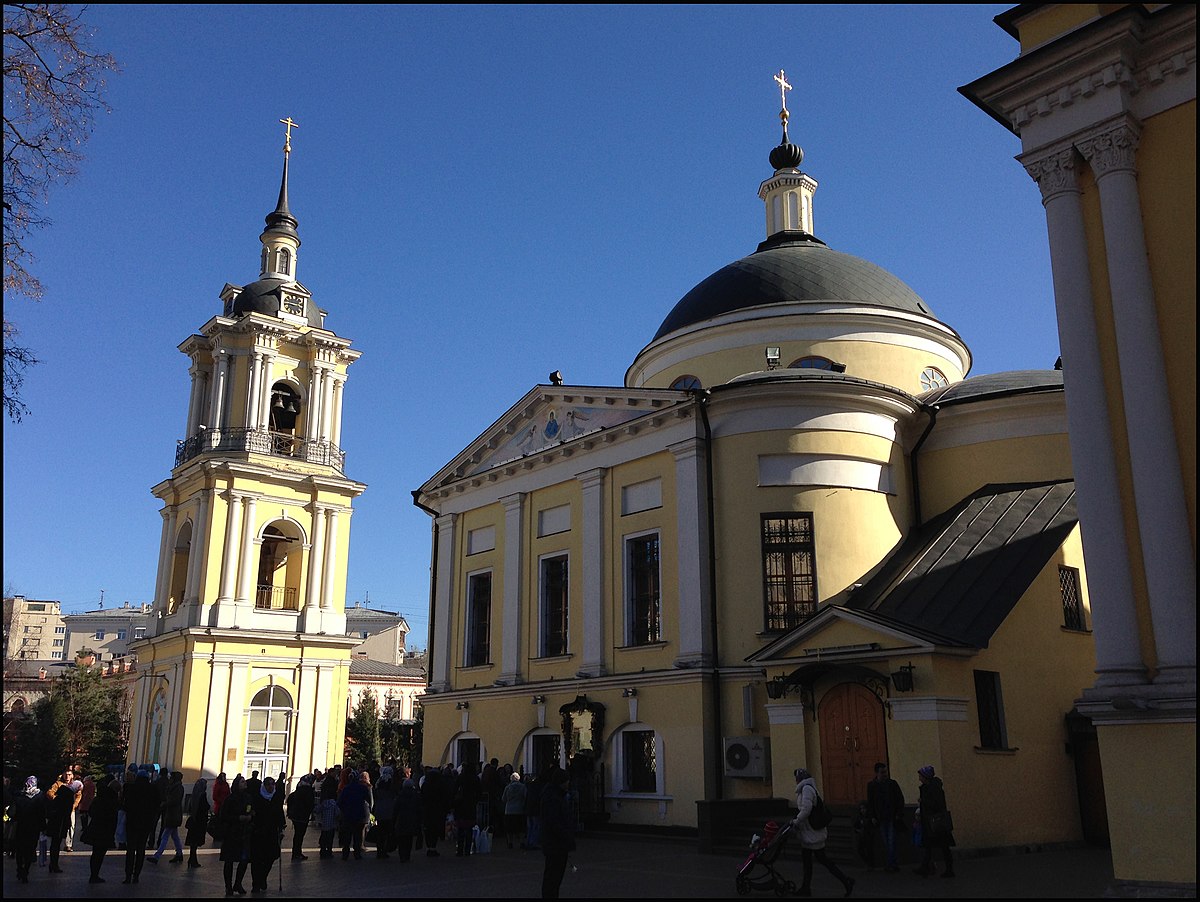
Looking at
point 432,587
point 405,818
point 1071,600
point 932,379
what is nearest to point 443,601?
point 432,587

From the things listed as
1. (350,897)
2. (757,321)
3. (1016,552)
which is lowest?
(350,897)

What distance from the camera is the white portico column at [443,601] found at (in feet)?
94.9

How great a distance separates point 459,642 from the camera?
93.9 ft

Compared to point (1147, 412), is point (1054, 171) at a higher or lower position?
higher

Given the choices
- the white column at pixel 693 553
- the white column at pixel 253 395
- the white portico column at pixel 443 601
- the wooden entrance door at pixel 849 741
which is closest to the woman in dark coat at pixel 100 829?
the white column at pixel 693 553

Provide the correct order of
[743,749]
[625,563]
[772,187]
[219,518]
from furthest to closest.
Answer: [219,518]
[772,187]
[625,563]
[743,749]

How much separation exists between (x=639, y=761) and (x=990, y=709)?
7.68 metres

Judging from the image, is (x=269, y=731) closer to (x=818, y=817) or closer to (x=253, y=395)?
(x=253, y=395)

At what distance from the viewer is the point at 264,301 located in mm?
42781

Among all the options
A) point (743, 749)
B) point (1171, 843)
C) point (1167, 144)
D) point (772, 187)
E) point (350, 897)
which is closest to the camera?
point (1171, 843)

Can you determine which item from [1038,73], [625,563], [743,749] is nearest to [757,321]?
[625,563]

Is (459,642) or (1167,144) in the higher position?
(1167,144)

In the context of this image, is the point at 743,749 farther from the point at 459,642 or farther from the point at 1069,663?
the point at 459,642

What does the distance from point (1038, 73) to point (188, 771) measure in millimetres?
33910
